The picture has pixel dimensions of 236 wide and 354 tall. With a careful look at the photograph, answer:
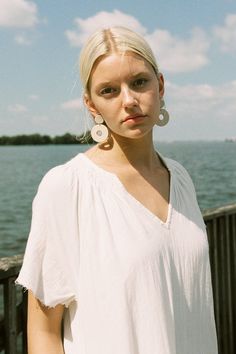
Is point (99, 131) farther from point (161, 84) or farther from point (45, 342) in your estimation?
point (45, 342)

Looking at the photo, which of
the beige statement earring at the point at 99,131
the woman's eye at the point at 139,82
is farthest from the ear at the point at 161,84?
the beige statement earring at the point at 99,131

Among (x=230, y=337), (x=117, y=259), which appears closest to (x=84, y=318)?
(x=117, y=259)

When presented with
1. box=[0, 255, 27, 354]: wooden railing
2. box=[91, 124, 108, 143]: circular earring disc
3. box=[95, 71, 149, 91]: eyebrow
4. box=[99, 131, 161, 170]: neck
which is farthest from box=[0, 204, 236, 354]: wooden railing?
box=[95, 71, 149, 91]: eyebrow

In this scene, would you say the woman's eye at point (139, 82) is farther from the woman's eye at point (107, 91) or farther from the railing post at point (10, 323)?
the railing post at point (10, 323)

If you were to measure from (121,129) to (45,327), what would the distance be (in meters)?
0.66

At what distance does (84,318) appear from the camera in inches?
63.3

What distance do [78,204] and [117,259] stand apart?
203 mm

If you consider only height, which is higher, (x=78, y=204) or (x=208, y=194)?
(x=78, y=204)

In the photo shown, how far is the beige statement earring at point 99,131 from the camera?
179 cm

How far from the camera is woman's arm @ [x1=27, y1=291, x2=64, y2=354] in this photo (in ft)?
5.39

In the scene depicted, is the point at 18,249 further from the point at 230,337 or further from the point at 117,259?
the point at 117,259

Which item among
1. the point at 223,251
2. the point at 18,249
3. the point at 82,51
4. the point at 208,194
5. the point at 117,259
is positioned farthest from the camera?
the point at 208,194

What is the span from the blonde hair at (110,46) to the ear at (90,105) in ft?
0.21

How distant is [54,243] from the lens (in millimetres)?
1601
